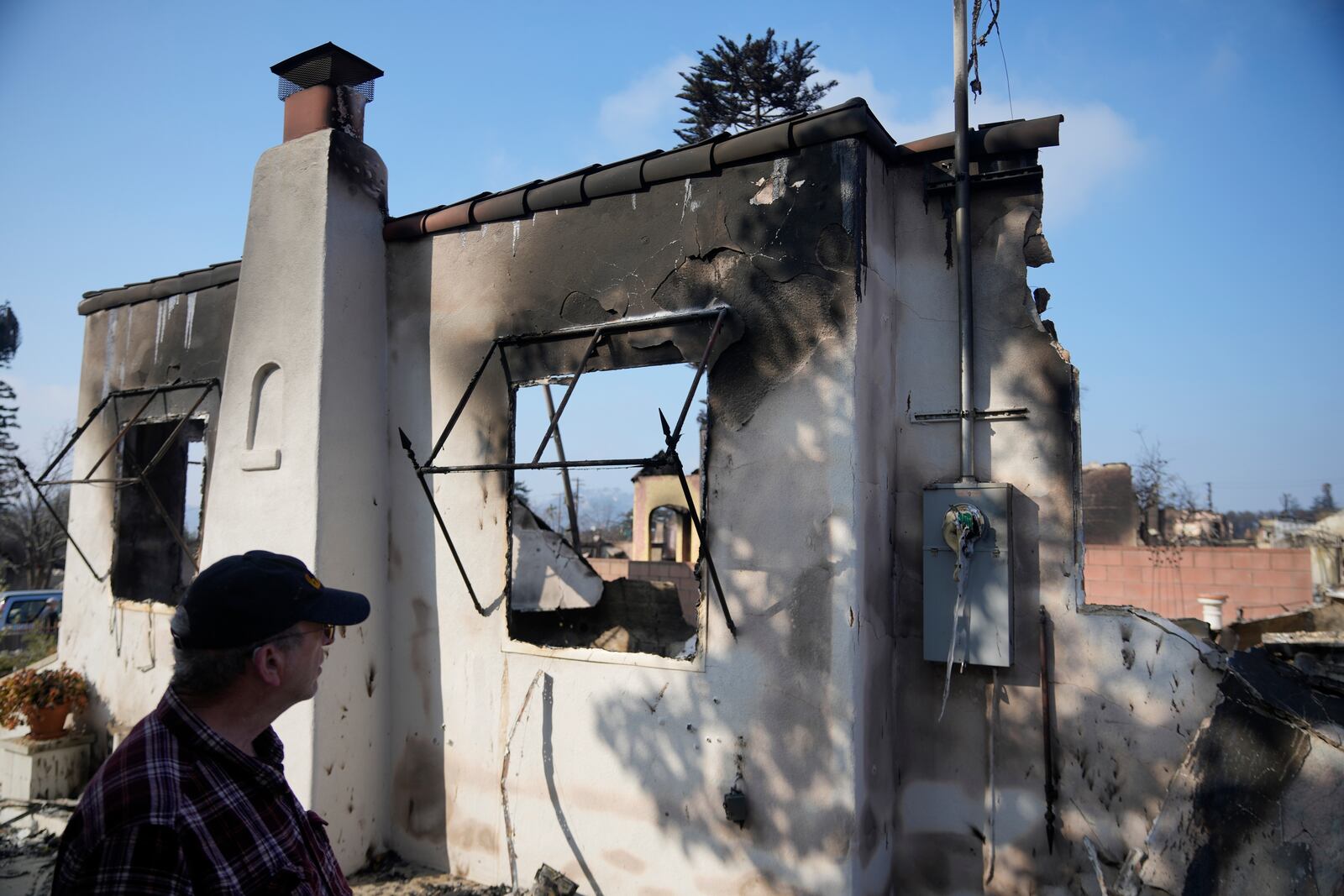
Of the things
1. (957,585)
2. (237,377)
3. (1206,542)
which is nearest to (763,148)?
(957,585)

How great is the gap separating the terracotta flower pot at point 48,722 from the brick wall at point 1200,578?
12537 millimetres

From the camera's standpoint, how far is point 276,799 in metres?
1.86

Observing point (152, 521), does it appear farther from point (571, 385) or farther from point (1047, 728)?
point (1047, 728)

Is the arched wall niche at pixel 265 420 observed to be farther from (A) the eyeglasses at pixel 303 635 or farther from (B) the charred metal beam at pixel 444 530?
(A) the eyeglasses at pixel 303 635

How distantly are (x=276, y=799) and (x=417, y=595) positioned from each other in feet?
12.3

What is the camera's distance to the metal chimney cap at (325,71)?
19.5ft

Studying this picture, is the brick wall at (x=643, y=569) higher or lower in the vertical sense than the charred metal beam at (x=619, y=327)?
lower

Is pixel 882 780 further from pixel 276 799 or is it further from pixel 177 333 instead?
pixel 177 333

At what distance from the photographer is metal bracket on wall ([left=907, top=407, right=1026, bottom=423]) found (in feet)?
14.1

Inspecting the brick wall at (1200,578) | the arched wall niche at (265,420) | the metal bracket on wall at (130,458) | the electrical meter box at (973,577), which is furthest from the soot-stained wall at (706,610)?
the brick wall at (1200,578)

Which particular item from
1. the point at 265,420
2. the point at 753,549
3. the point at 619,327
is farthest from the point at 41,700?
the point at 753,549

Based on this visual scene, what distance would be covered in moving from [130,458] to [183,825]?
6.31 metres

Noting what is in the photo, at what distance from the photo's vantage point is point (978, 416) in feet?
14.4

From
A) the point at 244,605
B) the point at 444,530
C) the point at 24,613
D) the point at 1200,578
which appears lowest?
the point at 24,613
